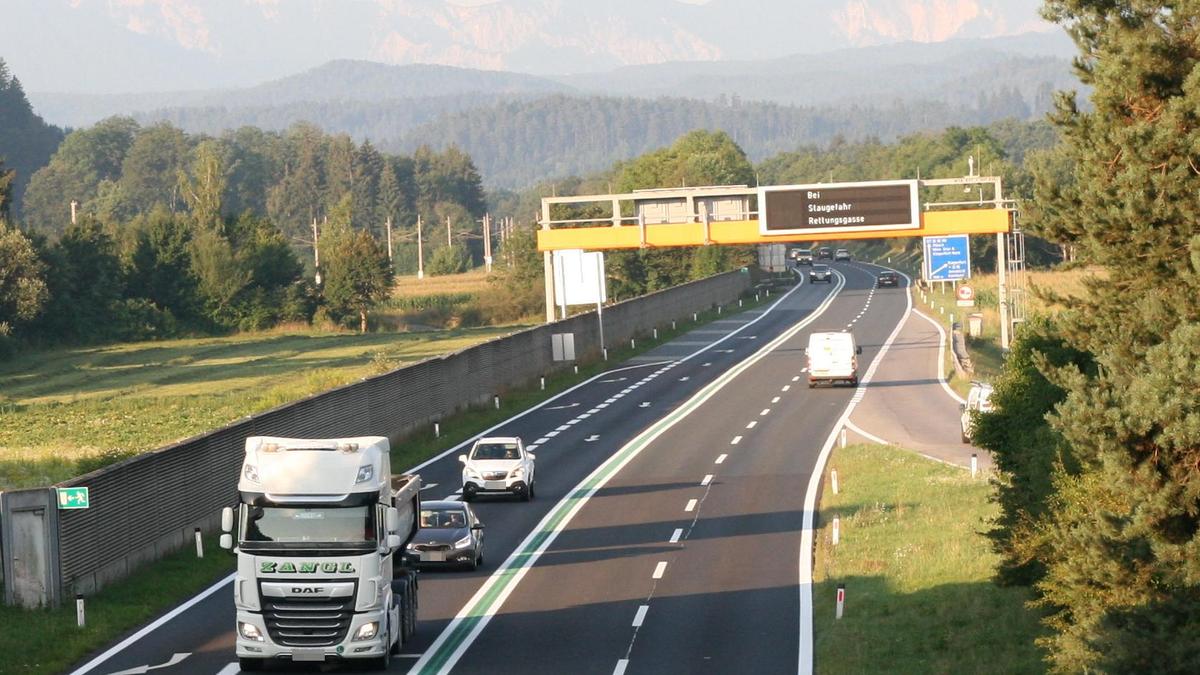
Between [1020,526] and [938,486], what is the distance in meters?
17.1

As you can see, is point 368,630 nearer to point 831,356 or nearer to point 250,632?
point 250,632

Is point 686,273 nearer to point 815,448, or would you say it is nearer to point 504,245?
point 504,245

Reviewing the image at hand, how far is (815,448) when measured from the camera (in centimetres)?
5153

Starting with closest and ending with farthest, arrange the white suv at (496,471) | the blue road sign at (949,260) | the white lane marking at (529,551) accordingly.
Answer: the white lane marking at (529,551) → the white suv at (496,471) → the blue road sign at (949,260)

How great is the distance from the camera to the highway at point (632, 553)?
25141 millimetres

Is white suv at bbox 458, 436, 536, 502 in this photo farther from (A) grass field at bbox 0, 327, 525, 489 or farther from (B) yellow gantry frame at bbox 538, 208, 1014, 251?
(B) yellow gantry frame at bbox 538, 208, 1014, 251

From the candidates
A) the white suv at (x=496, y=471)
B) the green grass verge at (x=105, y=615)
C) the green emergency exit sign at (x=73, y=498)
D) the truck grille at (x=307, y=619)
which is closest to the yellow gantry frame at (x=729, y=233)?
the white suv at (x=496, y=471)

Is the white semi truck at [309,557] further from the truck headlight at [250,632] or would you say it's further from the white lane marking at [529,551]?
the white lane marking at [529,551]

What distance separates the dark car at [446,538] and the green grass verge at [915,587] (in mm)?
6944

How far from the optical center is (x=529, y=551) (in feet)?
114

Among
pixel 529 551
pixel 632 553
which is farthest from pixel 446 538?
pixel 632 553

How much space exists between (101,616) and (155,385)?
52.5 m

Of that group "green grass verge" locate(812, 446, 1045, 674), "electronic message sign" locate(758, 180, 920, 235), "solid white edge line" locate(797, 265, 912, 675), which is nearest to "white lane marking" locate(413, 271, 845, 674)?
"solid white edge line" locate(797, 265, 912, 675)

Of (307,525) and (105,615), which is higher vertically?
(307,525)
